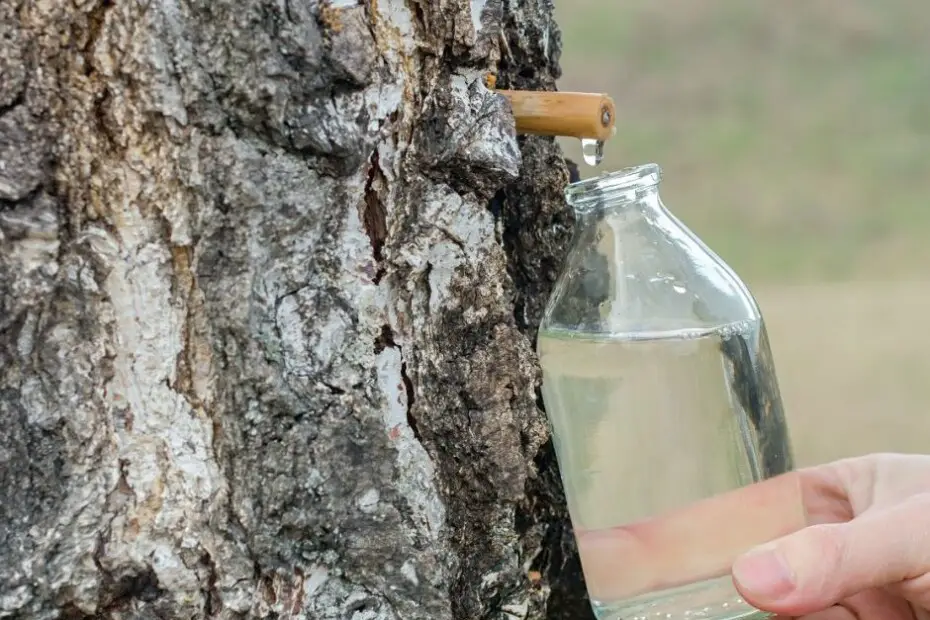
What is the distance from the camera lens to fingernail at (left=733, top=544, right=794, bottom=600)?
0.68 metres

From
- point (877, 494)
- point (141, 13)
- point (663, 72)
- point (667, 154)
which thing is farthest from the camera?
point (663, 72)

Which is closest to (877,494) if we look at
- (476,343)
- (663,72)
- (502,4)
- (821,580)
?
(821,580)

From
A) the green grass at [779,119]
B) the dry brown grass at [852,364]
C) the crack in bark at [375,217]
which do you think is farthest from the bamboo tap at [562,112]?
the green grass at [779,119]

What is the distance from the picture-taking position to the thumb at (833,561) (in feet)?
2.24

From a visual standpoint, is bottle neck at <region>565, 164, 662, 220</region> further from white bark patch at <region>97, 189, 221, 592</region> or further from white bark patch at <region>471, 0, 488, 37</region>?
white bark patch at <region>97, 189, 221, 592</region>

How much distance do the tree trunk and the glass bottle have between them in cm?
10

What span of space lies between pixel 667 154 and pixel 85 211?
2802mm

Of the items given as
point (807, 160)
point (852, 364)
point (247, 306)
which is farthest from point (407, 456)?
point (807, 160)

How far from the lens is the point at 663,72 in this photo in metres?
3.54

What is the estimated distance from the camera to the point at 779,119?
3.36 meters

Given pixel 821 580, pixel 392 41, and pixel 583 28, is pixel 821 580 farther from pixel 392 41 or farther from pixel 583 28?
pixel 583 28

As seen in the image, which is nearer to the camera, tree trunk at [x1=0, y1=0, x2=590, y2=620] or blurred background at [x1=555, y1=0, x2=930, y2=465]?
tree trunk at [x1=0, y1=0, x2=590, y2=620]

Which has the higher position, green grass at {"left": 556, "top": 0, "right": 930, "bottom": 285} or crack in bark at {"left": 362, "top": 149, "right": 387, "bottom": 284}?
green grass at {"left": 556, "top": 0, "right": 930, "bottom": 285}

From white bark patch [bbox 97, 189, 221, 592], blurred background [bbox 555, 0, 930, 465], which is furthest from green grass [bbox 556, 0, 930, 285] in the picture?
white bark patch [bbox 97, 189, 221, 592]
